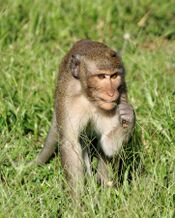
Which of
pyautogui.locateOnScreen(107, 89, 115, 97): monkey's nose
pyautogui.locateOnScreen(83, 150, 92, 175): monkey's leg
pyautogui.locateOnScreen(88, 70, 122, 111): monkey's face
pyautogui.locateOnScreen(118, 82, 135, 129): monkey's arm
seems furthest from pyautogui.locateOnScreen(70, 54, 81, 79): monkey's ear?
pyautogui.locateOnScreen(83, 150, 92, 175): monkey's leg

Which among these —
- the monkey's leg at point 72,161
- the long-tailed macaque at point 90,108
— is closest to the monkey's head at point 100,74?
the long-tailed macaque at point 90,108

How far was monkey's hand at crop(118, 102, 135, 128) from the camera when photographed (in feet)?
19.2

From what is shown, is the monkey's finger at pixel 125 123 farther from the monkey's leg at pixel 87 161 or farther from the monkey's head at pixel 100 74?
the monkey's leg at pixel 87 161

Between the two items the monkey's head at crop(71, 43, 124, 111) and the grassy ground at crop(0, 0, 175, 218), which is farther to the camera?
the monkey's head at crop(71, 43, 124, 111)

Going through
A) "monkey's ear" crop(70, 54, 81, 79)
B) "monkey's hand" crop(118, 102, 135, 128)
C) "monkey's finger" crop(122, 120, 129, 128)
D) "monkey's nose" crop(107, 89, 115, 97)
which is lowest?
"monkey's finger" crop(122, 120, 129, 128)

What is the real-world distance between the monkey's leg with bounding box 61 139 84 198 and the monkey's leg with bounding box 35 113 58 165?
0.65 meters

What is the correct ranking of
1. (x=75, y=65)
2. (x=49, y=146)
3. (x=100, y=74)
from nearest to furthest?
(x=100, y=74) < (x=75, y=65) < (x=49, y=146)

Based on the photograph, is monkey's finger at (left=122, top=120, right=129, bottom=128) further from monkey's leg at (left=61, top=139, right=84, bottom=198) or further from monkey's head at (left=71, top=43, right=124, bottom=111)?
monkey's leg at (left=61, top=139, right=84, bottom=198)

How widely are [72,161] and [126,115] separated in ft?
1.77

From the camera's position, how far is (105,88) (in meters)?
5.67

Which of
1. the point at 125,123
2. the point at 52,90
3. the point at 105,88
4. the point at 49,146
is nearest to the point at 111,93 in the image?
the point at 105,88

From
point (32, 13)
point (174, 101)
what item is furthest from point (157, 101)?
point (32, 13)

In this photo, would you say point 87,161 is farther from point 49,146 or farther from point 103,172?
point 49,146

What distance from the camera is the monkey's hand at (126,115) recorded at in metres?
5.85
